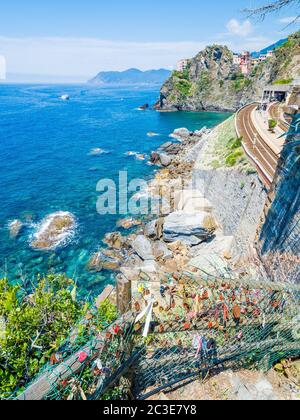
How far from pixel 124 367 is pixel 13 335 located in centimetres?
227

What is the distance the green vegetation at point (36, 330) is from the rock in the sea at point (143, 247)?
13736 mm

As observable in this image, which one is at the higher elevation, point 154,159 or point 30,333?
point 30,333

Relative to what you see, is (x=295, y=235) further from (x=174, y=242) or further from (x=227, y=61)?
(x=227, y=61)

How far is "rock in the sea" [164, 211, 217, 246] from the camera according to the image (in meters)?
21.2

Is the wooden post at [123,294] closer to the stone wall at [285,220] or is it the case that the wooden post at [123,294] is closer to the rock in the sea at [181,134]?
the stone wall at [285,220]

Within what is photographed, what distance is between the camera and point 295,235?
11109 mm

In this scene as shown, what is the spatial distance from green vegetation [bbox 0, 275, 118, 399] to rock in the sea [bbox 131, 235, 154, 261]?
13.7m

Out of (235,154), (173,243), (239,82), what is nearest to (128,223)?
(173,243)

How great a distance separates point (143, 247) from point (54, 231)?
9.29 metres

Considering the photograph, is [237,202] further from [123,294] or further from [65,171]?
[65,171]

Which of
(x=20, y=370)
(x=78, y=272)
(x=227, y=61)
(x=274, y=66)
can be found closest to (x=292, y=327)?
(x=20, y=370)

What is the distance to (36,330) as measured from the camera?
18.8 ft

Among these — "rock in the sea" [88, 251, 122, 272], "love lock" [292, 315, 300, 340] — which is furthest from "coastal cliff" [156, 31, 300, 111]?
"love lock" [292, 315, 300, 340]

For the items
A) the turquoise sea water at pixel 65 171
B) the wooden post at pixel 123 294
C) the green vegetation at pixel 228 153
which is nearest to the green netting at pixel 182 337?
the wooden post at pixel 123 294
